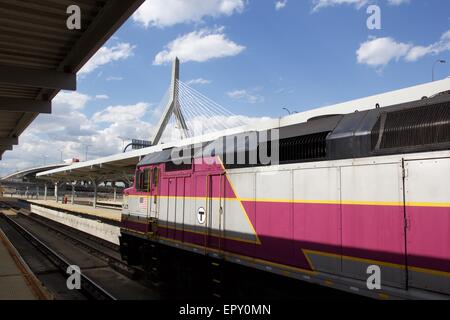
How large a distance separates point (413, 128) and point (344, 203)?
150 centimetres

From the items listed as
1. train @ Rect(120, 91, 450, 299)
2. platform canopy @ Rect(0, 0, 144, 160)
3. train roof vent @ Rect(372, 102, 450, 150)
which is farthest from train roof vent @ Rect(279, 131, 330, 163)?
platform canopy @ Rect(0, 0, 144, 160)

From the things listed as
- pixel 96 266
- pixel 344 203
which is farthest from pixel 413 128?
pixel 96 266

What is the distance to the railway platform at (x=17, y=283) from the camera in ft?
26.3

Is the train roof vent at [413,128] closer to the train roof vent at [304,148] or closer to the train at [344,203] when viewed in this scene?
the train at [344,203]

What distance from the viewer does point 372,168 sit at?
5797 millimetres

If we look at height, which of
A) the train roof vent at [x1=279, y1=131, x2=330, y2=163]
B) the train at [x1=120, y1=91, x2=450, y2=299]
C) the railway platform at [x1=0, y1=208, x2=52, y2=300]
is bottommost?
the railway platform at [x1=0, y1=208, x2=52, y2=300]

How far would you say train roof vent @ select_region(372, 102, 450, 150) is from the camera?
17.1 feet

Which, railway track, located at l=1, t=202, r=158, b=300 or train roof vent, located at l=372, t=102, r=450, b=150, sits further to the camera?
railway track, located at l=1, t=202, r=158, b=300

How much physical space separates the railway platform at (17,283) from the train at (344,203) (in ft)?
11.8

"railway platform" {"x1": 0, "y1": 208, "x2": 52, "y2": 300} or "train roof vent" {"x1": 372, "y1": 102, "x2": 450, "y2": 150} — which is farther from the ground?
"train roof vent" {"x1": 372, "y1": 102, "x2": 450, "y2": 150}

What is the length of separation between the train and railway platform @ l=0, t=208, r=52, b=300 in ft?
11.8

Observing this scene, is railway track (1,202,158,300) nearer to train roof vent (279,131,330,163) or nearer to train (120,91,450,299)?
train (120,91,450,299)

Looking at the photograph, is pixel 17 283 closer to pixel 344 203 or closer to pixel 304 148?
pixel 304 148

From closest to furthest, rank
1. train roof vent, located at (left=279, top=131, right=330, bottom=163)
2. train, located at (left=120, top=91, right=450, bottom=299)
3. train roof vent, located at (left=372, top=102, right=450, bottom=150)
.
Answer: train, located at (left=120, top=91, right=450, bottom=299)
train roof vent, located at (left=372, top=102, right=450, bottom=150)
train roof vent, located at (left=279, top=131, right=330, bottom=163)
